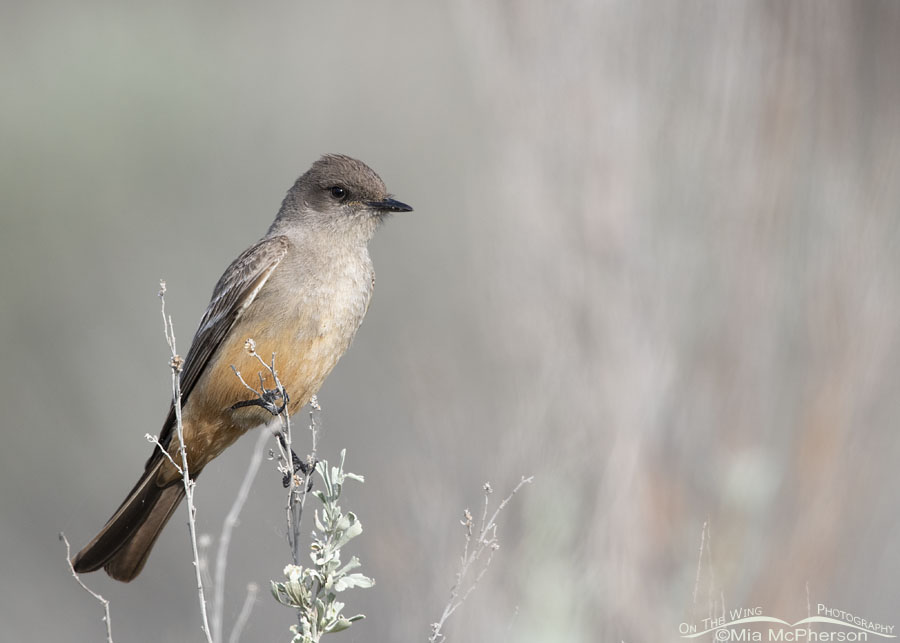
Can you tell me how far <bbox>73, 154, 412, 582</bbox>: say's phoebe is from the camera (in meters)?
4.50

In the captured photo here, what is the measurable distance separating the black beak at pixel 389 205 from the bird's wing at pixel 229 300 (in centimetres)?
44

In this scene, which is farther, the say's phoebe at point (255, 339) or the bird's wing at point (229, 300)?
the bird's wing at point (229, 300)

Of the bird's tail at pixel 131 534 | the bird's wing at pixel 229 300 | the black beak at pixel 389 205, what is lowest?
the bird's tail at pixel 131 534

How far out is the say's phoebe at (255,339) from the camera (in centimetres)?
450

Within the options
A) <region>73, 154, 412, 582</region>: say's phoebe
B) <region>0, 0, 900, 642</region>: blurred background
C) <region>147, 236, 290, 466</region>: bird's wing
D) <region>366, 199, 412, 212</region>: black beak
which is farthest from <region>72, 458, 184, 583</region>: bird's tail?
<region>366, 199, 412, 212</region>: black beak

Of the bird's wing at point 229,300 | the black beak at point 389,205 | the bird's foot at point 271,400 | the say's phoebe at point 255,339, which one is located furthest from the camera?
the black beak at point 389,205

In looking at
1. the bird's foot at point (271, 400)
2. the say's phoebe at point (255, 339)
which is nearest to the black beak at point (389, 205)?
the say's phoebe at point (255, 339)

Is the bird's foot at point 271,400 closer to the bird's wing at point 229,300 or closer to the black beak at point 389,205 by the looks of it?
the bird's wing at point 229,300

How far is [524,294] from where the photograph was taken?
19.3 ft

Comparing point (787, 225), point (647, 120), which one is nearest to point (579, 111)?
point (647, 120)

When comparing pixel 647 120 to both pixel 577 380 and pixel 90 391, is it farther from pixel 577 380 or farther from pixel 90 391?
pixel 90 391

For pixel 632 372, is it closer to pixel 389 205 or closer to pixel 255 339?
pixel 389 205

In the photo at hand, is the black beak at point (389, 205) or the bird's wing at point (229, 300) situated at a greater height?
the black beak at point (389, 205)

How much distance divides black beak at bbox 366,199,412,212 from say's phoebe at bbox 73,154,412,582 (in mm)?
11
